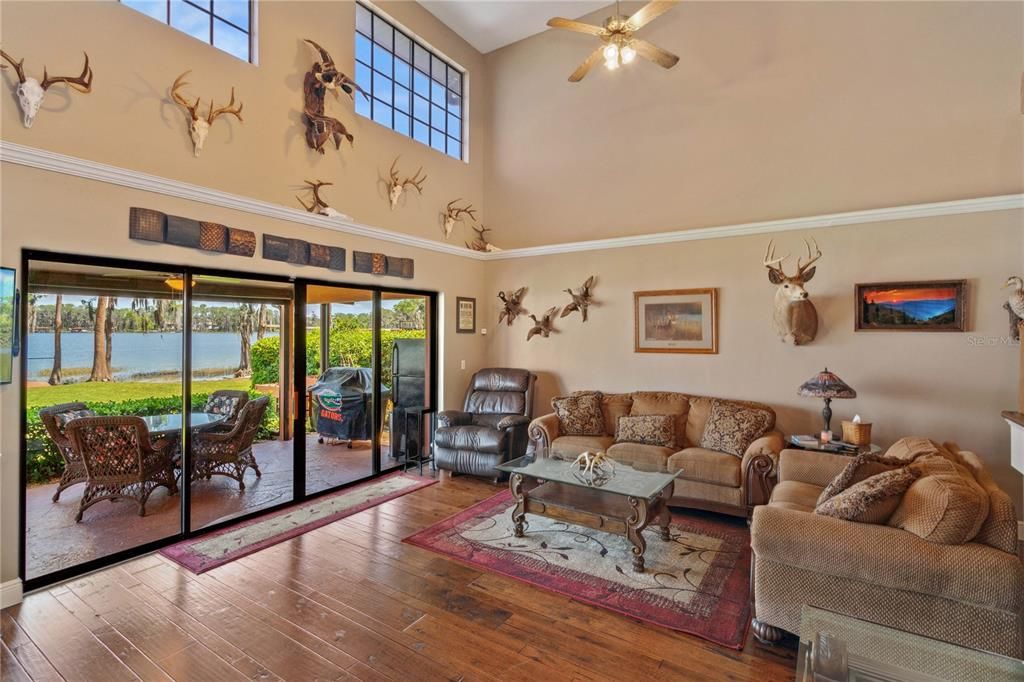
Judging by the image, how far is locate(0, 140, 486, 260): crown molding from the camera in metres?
2.90

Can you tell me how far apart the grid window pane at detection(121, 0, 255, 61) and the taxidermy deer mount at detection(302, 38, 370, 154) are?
0.55m

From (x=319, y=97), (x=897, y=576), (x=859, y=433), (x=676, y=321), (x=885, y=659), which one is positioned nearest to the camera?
(x=885, y=659)

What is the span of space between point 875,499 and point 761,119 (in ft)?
13.7

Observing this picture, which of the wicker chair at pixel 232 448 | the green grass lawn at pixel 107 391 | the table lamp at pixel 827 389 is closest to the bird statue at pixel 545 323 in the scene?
the table lamp at pixel 827 389

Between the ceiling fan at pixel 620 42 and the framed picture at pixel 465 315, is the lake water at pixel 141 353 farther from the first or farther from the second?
the ceiling fan at pixel 620 42

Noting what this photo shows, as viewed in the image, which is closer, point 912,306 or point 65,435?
point 65,435

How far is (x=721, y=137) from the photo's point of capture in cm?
516

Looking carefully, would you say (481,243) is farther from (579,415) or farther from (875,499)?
(875,499)

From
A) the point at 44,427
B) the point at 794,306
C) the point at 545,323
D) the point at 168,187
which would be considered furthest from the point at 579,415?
the point at 44,427

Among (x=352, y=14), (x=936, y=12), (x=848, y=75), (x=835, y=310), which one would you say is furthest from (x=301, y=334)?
(x=936, y=12)

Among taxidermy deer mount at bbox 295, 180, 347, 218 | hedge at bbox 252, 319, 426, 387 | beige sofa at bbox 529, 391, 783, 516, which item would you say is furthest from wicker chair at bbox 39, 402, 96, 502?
beige sofa at bbox 529, 391, 783, 516

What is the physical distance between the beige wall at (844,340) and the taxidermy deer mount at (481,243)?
1.34 metres

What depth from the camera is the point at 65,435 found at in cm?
324

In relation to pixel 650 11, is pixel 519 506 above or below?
below
